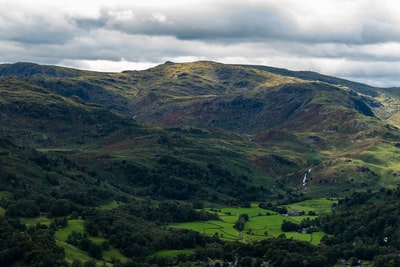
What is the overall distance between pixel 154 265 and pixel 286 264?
47966mm

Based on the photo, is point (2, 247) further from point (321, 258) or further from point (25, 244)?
point (321, 258)

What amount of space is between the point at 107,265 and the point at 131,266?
28.3ft

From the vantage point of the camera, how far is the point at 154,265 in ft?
627

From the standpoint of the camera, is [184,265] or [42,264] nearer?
[42,264]

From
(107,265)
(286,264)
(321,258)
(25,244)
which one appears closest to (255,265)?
(286,264)

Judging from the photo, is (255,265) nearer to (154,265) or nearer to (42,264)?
(154,265)

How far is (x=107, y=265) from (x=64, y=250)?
1620cm

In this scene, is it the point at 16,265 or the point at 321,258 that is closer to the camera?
the point at 16,265

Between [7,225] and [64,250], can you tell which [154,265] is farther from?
[7,225]

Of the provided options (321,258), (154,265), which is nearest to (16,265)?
(154,265)

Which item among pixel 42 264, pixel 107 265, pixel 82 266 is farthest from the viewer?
pixel 107 265

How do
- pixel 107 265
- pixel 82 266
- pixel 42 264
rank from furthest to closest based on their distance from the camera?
pixel 107 265 < pixel 82 266 < pixel 42 264

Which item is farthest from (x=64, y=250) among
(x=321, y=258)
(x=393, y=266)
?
(x=393, y=266)

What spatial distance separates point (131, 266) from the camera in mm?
190000
